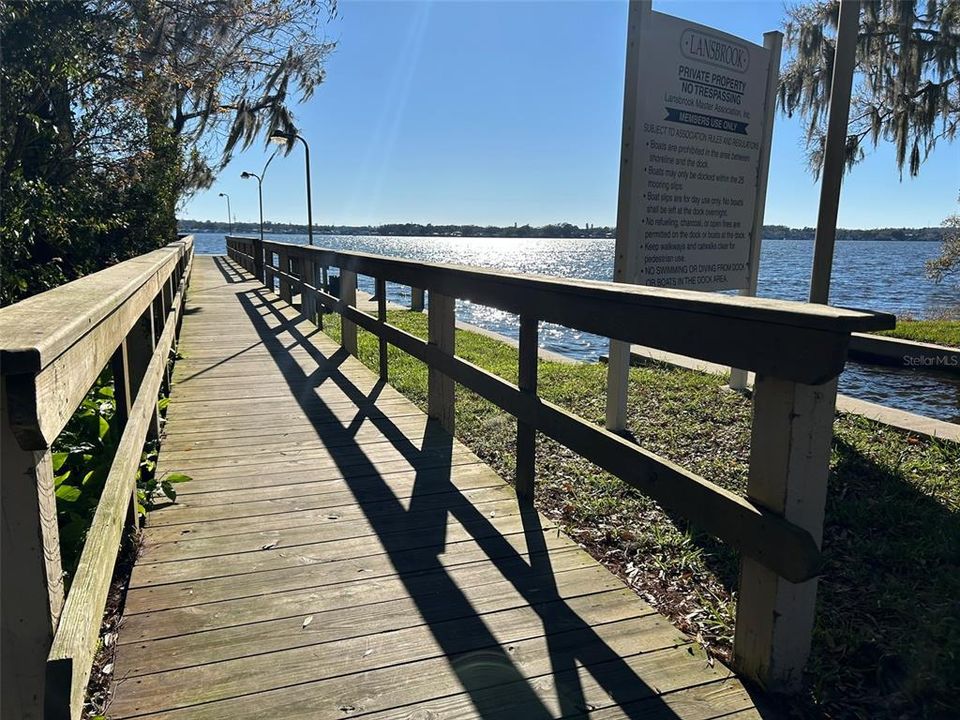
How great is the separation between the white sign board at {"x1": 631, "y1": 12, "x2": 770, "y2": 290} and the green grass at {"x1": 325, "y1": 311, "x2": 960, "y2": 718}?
1.14 m

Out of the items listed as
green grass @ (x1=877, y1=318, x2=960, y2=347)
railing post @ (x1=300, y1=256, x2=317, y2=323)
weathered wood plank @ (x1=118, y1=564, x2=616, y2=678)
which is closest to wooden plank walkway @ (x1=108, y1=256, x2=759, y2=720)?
weathered wood plank @ (x1=118, y1=564, x2=616, y2=678)

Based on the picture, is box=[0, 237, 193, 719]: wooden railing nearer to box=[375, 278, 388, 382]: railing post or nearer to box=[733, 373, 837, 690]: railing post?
box=[733, 373, 837, 690]: railing post

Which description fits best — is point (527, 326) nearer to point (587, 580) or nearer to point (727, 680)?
point (587, 580)

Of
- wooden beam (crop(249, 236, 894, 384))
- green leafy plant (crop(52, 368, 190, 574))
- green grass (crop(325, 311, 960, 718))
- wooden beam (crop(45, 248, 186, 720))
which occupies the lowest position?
green grass (crop(325, 311, 960, 718))

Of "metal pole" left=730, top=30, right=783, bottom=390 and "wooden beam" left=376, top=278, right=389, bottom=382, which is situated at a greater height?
"metal pole" left=730, top=30, right=783, bottom=390

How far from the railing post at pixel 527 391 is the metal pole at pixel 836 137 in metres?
2.45

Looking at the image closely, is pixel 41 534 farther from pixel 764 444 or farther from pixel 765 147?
Answer: pixel 765 147

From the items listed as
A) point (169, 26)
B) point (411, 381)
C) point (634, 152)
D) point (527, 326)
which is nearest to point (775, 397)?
point (527, 326)

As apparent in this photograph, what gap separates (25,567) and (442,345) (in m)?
2.89

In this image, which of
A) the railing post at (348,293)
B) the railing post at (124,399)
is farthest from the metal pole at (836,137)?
the railing post at (124,399)

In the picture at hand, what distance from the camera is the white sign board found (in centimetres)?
433

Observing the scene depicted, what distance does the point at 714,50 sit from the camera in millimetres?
4617

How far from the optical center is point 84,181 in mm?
7484

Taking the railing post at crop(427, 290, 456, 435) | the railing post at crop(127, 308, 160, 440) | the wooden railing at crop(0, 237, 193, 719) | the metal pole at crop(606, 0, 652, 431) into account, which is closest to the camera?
→ the wooden railing at crop(0, 237, 193, 719)
